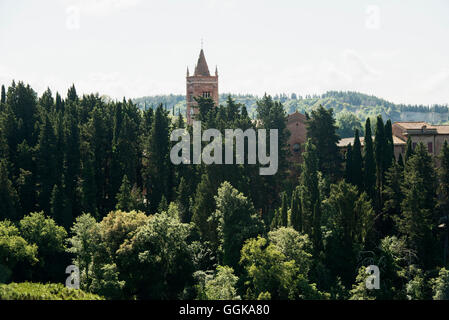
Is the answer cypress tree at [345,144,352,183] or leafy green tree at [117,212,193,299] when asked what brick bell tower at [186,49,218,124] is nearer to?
cypress tree at [345,144,352,183]

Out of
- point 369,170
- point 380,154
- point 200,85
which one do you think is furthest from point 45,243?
point 200,85

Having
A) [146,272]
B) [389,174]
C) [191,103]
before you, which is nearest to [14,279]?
[146,272]

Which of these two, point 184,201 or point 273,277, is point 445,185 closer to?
point 273,277

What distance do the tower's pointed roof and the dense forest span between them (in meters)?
24.5

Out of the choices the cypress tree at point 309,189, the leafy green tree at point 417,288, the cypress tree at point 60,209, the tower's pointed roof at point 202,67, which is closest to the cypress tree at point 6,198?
the cypress tree at point 60,209

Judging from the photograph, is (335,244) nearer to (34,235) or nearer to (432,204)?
(432,204)

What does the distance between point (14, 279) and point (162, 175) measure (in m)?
18.0

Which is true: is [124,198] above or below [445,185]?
below

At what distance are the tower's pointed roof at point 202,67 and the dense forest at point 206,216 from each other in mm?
24529

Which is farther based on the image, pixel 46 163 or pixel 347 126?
pixel 347 126

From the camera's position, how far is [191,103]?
89.3 m

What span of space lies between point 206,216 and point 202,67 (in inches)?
1762

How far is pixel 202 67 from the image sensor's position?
298 feet

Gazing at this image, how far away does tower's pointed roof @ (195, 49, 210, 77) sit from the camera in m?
90.4
